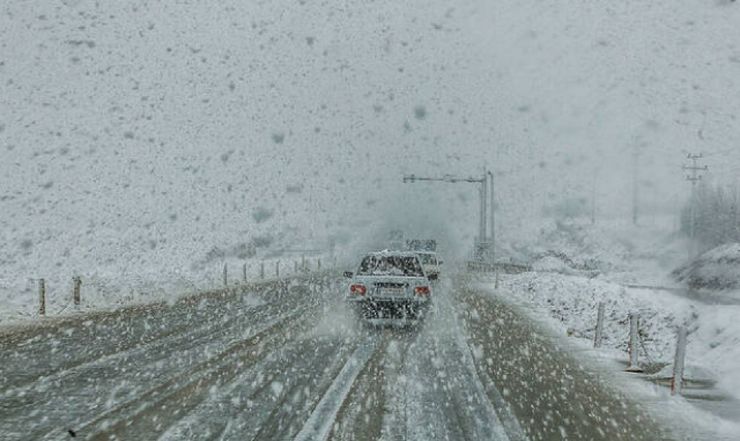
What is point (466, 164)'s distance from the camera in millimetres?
142500

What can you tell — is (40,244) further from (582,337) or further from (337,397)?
(337,397)

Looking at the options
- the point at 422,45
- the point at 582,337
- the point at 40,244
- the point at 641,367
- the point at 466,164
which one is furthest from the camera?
the point at 466,164

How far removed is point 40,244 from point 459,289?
37882 mm

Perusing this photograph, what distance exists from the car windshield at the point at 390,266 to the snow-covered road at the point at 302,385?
115 centimetres

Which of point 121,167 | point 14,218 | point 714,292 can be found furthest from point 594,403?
point 121,167

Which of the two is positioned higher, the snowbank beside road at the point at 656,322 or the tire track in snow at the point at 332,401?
the tire track in snow at the point at 332,401

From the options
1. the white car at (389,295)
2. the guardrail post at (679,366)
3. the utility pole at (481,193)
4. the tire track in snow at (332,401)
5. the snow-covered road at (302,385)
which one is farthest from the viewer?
the utility pole at (481,193)

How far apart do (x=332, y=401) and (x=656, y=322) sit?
10.5 meters

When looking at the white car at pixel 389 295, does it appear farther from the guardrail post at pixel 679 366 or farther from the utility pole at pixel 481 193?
the utility pole at pixel 481 193

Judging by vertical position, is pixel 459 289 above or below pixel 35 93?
below

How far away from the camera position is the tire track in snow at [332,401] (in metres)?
6.60

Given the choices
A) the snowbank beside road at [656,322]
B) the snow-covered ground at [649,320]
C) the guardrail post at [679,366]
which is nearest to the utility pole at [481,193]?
the snow-covered ground at [649,320]

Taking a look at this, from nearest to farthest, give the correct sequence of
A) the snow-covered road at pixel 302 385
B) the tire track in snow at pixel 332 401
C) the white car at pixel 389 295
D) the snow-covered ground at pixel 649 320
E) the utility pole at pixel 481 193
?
the tire track in snow at pixel 332 401 < the snow-covered road at pixel 302 385 < the snow-covered ground at pixel 649 320 < the white car at pixel 389 295 < the utility pole at pixel 481 193

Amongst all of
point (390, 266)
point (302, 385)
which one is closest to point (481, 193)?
point (390, 266)
